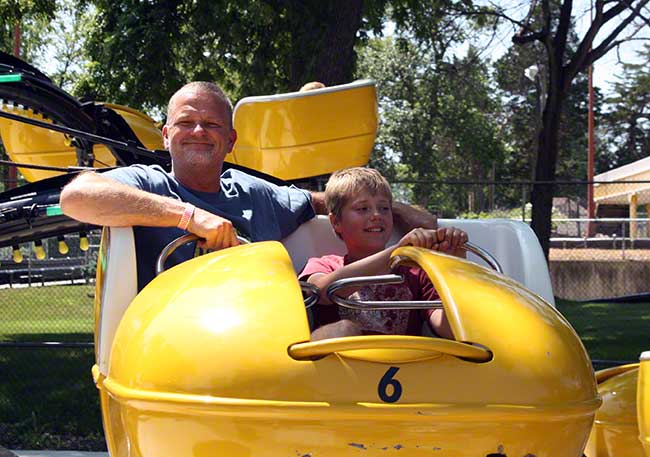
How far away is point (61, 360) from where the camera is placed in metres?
7.52

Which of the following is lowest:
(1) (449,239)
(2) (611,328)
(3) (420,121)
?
(2) (611,328)

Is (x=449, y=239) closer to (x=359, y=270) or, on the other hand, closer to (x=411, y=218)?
(x=359, y=270)

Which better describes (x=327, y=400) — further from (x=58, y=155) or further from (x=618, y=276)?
(x=618, y=276)

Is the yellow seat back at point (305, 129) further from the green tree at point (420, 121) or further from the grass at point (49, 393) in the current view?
the green tree at point (420, 121)

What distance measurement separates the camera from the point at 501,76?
69.0 feet

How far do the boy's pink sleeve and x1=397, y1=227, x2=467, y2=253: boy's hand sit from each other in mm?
304

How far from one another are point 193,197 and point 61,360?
4934 mm

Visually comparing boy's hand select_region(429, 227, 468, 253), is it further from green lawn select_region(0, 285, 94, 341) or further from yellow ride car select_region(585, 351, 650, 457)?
green lawn select_region(0, 285, 94, 341)

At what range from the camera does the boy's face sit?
9.23 feet

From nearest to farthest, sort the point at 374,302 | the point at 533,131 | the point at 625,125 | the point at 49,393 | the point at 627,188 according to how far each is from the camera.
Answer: the point at 374,302, the point at 49,393, the point at 627,188, the point at 533,131, the point at 625,125

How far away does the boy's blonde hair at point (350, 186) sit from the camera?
2.82 meters

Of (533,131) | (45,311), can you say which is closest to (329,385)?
(45,311)

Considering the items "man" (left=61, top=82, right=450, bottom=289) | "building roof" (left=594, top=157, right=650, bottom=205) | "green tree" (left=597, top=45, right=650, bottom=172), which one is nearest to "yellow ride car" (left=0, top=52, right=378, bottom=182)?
"man" (left=61, top=82, right=450, bottom=289)

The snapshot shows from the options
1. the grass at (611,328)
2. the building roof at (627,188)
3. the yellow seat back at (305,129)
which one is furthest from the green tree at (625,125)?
the yellow seat back at (305,129)
